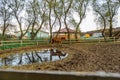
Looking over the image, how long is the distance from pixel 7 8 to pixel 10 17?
5.52 ft

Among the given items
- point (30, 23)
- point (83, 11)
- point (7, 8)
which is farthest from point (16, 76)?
point (83, 11)

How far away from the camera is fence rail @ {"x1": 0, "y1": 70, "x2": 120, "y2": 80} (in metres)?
1.56

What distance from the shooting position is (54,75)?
1.70m

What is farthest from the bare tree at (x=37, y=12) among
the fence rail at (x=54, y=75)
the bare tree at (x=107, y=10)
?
the fence rail at (x=54, y=75)

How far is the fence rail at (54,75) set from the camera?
1563 millimetres

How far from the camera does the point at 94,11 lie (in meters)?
37.5

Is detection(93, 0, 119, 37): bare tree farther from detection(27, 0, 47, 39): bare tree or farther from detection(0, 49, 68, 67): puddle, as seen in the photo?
detection(0, 49, 68, 67): puddle

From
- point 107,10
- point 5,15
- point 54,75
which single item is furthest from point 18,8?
point 54,75

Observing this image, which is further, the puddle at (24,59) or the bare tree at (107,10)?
the bare tree at (107,10)

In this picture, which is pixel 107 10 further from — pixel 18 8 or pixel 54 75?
pixel 54 75

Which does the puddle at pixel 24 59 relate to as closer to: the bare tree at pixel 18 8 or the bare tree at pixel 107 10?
the bare tree at pixel 18 8

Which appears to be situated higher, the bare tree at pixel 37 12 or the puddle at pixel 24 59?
the bare tree at pixel 37 12

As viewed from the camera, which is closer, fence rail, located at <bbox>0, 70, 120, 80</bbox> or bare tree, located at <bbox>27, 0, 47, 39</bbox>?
fence rail, located at <bbox>0, 70, 120, 80</bbox>

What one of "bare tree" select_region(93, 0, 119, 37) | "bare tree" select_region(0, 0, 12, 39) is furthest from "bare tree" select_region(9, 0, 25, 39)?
"bare tree" select_region(93, 0, 119, 37)
